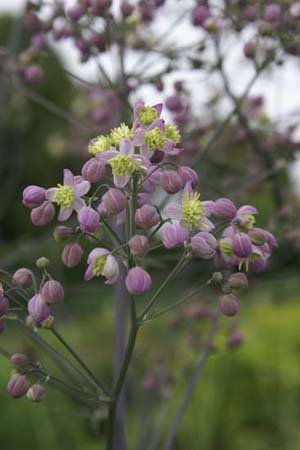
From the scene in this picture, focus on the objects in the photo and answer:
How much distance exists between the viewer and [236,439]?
13.5ft

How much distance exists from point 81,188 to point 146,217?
0.15 meters

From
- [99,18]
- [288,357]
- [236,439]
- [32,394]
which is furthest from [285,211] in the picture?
[288,357]

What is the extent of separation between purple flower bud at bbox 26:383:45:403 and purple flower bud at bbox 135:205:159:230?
1.31 ft

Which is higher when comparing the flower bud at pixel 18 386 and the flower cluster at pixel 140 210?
the flower cluster at pixel 140 210

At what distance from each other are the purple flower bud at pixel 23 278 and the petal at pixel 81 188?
0.21m

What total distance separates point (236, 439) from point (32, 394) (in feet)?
9.73

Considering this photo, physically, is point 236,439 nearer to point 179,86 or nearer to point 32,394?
point 179,86

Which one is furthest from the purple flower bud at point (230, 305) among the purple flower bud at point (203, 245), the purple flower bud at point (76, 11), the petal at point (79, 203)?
the purple flower bud at point (76, 11)

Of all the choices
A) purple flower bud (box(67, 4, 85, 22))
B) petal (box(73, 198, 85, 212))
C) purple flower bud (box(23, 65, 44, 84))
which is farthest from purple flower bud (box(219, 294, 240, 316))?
purple flower bud (box(23, 65, 44, 84))

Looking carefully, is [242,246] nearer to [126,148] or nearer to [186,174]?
[186,174]

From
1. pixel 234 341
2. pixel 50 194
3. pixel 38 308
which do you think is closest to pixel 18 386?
pixel 38 308

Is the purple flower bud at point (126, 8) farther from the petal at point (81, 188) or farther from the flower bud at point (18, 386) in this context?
the flower bud at point (18, 386)

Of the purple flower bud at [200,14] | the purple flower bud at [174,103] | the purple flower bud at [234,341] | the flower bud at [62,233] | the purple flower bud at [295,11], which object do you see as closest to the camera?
the flower bud at [62,233]

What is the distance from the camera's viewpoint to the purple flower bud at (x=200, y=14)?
2.25 metres
